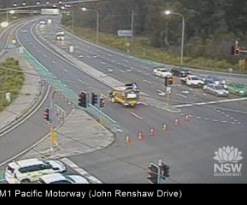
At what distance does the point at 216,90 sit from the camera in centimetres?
3347

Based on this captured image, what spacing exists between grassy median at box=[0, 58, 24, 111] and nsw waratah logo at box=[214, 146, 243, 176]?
1340cm

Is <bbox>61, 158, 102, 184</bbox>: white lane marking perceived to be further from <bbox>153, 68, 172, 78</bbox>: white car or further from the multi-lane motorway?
<bbox>153, 68, 172, 78</bbox>: white car

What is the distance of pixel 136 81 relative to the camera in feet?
125

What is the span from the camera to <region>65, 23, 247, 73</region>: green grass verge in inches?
1868

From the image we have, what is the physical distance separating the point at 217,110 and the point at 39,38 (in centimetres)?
4384

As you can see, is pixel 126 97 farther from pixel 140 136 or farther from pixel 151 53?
pixel 151 53

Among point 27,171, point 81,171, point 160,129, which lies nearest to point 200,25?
point 160,129

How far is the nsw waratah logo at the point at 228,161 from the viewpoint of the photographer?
52.7 feet

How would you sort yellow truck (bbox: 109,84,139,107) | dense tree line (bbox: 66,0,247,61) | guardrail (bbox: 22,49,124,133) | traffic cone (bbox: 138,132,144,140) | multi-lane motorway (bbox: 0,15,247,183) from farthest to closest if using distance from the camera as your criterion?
dense tree line (bbox: 66,0,247,61) → yellow truck (bbox: 109,84,139,107) → guardrail (bbox: 22,49,124,133) → traffic cone (bbox: 138,132,144,140) → multi-lane motorway (bbox: 0,15,247,183)

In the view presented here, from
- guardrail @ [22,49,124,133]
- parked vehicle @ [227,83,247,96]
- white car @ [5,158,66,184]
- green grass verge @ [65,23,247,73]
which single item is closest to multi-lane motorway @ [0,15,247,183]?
guardrail @ [22,49,124,133]

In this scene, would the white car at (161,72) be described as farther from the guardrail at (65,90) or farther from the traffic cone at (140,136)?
the traffic cone at (140,136)

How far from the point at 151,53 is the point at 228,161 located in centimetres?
3885

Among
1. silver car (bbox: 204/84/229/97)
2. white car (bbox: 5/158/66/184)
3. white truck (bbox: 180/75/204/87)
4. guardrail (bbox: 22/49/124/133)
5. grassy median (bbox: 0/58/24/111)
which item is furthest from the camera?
white truck (bbox: 180/75/204/87)
